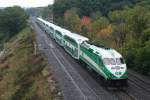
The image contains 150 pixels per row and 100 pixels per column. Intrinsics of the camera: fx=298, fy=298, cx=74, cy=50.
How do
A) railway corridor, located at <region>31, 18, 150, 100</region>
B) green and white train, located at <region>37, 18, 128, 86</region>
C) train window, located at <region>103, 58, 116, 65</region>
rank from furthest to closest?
train window, located at <region>103, 58, 116, 65</region> → green and white train, located at <region>37, 18, 128, 86</region> → railway corridor, located at <region>31, 18, 150, 100</region>

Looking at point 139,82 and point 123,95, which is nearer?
point 123,95

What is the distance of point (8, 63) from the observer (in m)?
58.4

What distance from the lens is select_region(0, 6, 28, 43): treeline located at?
4803 inches

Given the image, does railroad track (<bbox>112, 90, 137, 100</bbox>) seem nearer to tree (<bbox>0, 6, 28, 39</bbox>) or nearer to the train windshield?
the train windshield

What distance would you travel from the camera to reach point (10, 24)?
4889 inches

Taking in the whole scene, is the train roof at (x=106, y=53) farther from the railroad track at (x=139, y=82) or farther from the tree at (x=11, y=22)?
the tree at (x=11, y=22)

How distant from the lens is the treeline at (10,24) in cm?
12200

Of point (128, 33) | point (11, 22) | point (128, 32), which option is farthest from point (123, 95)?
point (11, 22)

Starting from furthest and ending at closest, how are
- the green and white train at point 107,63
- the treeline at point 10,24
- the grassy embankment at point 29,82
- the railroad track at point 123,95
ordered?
the treeline at point 10,24
the grassy embankment at point 29,82
the green and white train at point 107,63
the railroad track at point 123,95

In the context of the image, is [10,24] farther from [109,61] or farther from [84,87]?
[109,61]

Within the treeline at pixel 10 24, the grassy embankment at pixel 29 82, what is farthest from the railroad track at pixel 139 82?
the treeline at pixel 10 24

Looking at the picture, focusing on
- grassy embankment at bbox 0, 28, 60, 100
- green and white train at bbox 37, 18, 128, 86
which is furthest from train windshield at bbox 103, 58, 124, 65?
grassy embankment at bbox 0, 28, 60, 100

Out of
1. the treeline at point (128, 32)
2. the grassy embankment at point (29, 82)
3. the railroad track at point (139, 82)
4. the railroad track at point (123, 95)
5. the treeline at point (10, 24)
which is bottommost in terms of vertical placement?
the treeline at point (10, 24)

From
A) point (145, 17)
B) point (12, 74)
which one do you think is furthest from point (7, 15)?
point (145, 17)
